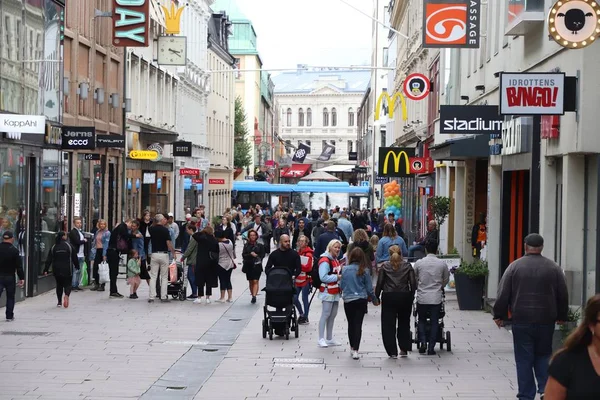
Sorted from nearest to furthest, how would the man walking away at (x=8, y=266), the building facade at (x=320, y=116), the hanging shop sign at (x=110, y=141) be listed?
the man walking away at (x=8, y=266) < the hanging shop sign at (x=110, y=141) < the building facade at (x=320, y=116)

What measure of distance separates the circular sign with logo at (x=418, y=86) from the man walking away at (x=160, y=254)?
1620 centimetres

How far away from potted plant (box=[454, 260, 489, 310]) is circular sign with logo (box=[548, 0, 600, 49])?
8627mm

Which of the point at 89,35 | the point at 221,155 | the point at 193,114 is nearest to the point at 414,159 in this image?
the point at 89,35

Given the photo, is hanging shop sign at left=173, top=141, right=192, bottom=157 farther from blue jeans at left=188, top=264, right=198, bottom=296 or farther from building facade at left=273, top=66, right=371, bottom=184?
building facade at left=273, top=66, right=371, bottom=184

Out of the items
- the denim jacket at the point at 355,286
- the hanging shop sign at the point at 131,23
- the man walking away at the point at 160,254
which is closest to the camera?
the denim jacket at the point at 355,286

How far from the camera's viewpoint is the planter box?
21.3 metres

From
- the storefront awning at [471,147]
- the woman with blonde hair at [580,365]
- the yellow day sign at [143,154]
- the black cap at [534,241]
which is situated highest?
the yellow day sign at [143,154]

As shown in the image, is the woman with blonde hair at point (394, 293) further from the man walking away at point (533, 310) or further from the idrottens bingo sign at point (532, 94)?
the man walking away at point (533, 310)

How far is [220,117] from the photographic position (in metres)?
73.5

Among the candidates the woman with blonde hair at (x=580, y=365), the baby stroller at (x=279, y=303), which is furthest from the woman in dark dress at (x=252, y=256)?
the woman with blonde hair at (x=580, y=365)

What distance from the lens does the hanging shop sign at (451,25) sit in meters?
21.4

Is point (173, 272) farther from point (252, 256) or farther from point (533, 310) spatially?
point (533, 310)

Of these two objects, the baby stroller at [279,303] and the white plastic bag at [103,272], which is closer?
the baby stroller at [279,303]

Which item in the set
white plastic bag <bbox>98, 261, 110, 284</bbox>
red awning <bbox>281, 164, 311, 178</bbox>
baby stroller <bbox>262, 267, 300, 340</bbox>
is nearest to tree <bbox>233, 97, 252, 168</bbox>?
red awning <bbox>281, 164, 311, 178</bbox>
